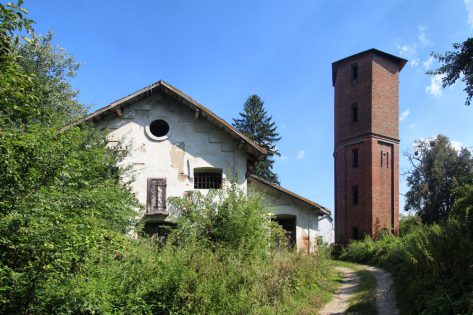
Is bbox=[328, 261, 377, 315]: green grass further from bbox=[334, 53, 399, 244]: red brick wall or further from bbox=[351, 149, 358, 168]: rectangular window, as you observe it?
bbox=[351, 149, 358, 168]: rectangular window

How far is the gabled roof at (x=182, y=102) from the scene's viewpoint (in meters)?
15.9

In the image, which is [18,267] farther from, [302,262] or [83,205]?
[302,262]

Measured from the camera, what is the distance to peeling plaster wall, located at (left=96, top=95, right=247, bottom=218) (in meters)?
16.0

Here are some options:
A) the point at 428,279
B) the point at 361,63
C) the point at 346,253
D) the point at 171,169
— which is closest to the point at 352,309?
the point at 428,279

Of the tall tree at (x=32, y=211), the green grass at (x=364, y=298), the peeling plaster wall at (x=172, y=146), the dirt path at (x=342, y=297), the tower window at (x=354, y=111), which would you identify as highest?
the tower window at (x=354, y=111)

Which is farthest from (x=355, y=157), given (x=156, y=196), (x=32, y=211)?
(x=32, y=211)

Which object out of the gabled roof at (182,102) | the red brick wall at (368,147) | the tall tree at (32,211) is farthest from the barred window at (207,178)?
the red brick wall at (368,147)

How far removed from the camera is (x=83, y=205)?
7414mm

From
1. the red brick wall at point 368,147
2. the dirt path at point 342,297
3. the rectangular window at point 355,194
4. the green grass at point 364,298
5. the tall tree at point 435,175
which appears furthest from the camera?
the tall tree at point 435,175

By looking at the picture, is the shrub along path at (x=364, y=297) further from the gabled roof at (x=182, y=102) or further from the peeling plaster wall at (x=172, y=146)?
the gabled roof at (x=182, y=102)

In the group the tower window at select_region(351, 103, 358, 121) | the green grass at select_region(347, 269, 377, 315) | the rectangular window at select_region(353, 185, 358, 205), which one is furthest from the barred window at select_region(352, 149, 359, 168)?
the green grass at select_region(347, 269, 377, 315)

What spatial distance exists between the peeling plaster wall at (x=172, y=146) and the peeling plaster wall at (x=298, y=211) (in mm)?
2130

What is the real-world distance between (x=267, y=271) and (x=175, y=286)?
126 inches

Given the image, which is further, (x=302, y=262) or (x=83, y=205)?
(x=302, y=262)
